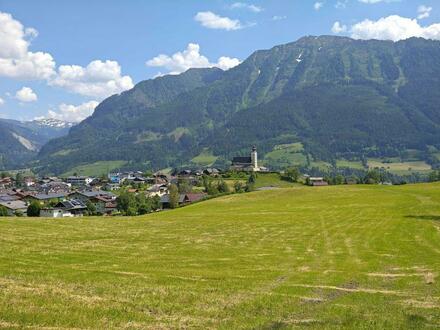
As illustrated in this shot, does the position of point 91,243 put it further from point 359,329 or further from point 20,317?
point 359,329

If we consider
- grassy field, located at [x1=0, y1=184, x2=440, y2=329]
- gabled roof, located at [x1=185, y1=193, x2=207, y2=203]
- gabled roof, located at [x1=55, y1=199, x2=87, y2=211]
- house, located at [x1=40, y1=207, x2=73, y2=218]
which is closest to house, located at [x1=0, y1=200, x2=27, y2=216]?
gabled roof, located at [x1=55, y1=199, x2=87, y2=211]

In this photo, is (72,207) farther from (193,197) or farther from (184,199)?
(193,197)

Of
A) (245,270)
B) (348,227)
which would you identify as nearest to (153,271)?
(245,270)

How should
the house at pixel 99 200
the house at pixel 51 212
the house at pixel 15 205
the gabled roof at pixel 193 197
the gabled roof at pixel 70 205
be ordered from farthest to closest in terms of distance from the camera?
the gabled roof at pixel 193 197 < the house at pixel 99 200 < the house at pixel 15 205 < the gabled roof at pixel 70 205 < the house at pixel 51 212

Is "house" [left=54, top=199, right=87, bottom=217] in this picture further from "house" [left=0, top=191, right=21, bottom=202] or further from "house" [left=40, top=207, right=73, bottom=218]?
"house" [left=0, top=191, right=21, bottom=202]

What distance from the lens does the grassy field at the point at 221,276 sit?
19.4m

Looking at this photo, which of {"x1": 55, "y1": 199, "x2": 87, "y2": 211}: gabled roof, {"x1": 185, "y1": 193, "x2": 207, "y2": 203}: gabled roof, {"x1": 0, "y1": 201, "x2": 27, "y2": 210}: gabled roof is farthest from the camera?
{"x1": 185, "y1": 193, "x2": 207, "y2": 203}: gabled roof

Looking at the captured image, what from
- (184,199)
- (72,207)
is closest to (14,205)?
(72,207)

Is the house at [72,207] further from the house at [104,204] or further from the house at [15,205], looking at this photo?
the house at [15,205]

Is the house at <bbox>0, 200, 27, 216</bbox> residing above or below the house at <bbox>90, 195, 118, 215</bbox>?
above

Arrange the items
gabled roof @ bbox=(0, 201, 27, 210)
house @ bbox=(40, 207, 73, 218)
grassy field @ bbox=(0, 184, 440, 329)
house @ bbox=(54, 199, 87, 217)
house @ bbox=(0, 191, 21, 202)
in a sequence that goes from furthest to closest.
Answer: house @ bbox=(0, 191, 21, 202) → gabled roof @ bbox=(0, 201, 27, 210) → house @ bbox=(54, 199, 87, 217) → house @ bbox=(40, 207, 73, 218) → grassy field @ bbox=(0, 184, 440, 329)

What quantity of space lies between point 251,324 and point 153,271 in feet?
37.1

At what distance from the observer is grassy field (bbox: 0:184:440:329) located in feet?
63.6

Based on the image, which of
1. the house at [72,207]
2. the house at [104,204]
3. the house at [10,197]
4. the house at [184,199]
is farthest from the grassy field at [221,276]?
the house at [10,197]
